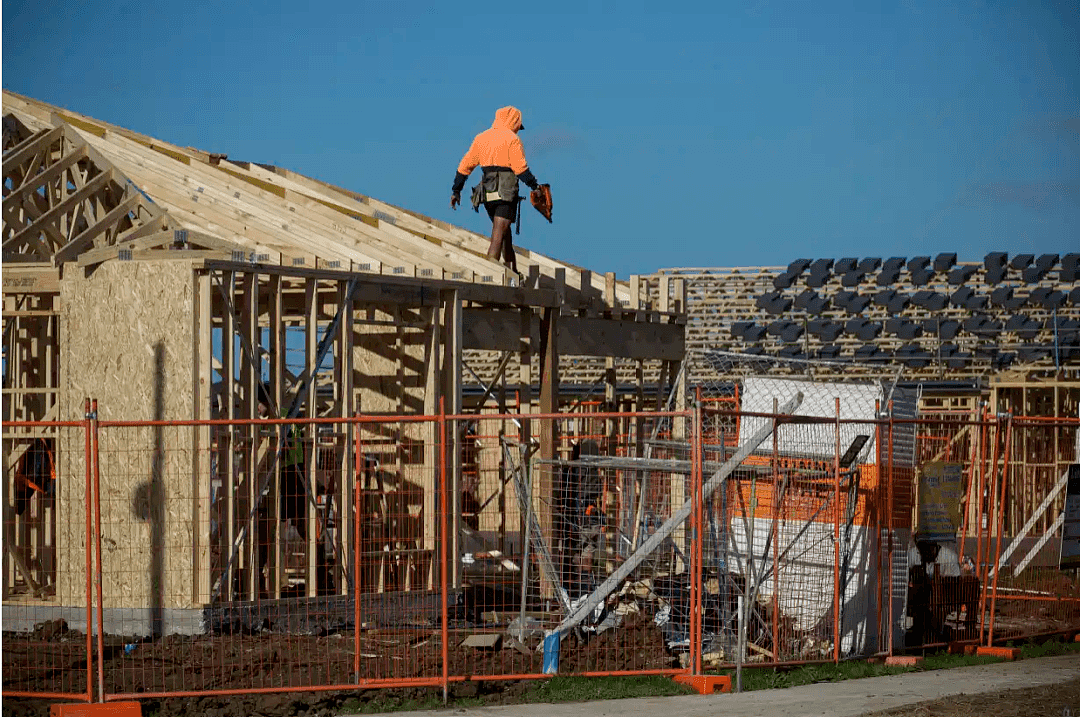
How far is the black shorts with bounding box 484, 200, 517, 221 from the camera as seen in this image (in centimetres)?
1745

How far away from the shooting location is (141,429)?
13828 millimetres

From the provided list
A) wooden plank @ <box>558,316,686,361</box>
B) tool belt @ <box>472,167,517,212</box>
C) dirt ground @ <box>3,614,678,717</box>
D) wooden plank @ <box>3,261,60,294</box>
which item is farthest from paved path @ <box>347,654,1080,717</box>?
tool belt @ <box>472,167,517,212</box>

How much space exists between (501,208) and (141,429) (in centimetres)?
544

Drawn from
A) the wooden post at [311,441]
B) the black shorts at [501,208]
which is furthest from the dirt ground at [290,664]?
the black shorts at [501,208]

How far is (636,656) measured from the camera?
12328 millimetres

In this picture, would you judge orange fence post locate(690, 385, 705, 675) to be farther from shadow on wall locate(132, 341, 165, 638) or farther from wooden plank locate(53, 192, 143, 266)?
wooden plank locate(53, 192, 143, 266)

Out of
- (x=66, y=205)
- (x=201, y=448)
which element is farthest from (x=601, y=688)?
(x=66, y=205)

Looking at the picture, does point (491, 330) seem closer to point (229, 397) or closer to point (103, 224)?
point (229, 397)

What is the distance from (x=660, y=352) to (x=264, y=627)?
8.13 m

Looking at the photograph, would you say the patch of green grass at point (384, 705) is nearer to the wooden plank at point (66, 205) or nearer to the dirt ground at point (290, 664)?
the dirt ground at point (290, 664)

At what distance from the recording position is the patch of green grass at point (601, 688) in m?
11.1

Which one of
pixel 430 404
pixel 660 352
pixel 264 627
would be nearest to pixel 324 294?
pixel 430 404

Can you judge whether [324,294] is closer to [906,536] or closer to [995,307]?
[906,536]

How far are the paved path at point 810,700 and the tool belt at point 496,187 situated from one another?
756 centimetres
